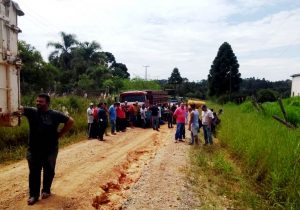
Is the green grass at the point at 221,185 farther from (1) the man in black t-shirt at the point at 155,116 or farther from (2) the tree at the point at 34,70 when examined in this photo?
(2) the tree at the point at 34,70

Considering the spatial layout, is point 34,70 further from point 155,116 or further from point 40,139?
point 40,139

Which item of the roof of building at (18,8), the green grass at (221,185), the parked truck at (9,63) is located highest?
the roof of building at (18,8)

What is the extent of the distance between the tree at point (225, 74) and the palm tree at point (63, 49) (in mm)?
22457

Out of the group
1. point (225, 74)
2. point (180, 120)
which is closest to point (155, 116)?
point (180, 120)

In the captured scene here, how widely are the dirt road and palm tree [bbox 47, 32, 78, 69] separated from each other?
3725 cm

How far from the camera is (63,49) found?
2023 inches

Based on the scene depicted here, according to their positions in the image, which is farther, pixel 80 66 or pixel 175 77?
pixel 175 77

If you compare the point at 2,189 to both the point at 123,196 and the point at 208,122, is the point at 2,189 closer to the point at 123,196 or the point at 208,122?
the point at 123,196

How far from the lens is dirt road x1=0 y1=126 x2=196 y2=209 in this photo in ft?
24.2

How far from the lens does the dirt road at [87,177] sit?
290 inches

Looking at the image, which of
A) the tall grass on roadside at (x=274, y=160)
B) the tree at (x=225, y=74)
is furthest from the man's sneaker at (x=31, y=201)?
the tree at (x=225, y=74)

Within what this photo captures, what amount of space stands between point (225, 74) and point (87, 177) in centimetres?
5422

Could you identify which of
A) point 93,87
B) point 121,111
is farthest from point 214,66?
point 121,111

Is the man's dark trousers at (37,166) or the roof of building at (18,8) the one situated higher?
the roof of building at (18,8)
